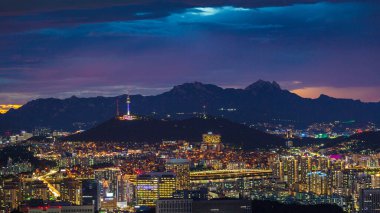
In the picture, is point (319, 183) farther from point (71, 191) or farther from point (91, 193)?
point (71, 191)

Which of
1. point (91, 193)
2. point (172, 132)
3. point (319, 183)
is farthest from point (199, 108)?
point (91, 193)

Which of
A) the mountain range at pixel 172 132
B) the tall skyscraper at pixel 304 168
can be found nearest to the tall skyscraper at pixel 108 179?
the tall skyscraper at pixel 304 168

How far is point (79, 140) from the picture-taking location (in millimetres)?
54344

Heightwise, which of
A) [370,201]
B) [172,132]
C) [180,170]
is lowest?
[370,201]

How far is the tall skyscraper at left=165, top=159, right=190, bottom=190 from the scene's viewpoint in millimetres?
38594

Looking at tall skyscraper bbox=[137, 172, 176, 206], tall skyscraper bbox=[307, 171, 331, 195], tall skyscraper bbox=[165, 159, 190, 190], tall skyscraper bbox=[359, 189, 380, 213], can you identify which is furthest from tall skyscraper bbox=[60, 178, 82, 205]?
tall skyscraper bbox=[307, 171, 331, 195]

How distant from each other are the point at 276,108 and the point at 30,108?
59.8 ft

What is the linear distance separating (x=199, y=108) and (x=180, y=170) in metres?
25.7

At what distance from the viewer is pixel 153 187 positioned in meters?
36.2

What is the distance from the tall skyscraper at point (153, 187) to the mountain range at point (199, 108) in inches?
888

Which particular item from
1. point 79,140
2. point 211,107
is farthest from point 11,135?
point 211,107

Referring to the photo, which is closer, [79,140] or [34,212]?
[34,212]

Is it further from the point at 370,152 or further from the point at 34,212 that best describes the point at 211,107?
the point at 34,212

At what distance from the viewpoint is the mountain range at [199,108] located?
2549 inches
